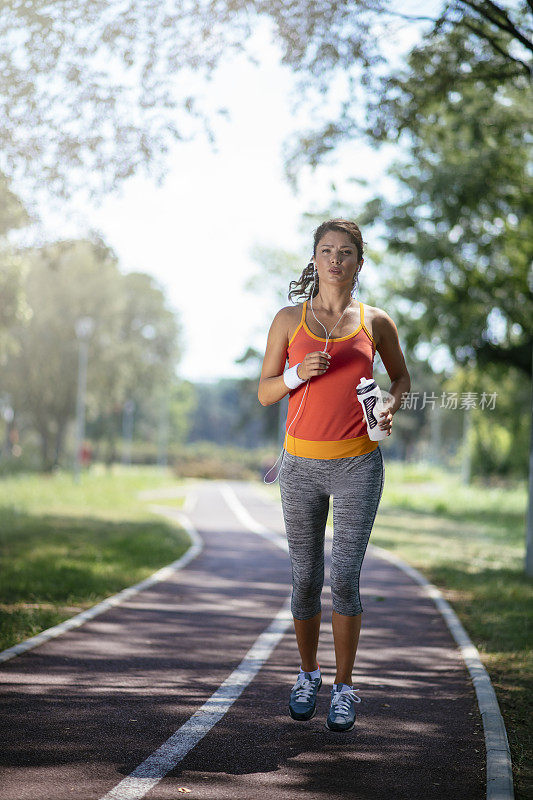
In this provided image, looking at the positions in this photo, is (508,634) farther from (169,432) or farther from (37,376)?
(169,432)

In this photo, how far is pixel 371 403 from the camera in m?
4.11

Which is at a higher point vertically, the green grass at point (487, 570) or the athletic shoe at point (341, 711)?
the athletic shoe at point (341, 711)

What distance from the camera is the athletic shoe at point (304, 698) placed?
14.8 ft

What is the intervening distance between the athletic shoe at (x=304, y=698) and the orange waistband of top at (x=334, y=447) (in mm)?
1157

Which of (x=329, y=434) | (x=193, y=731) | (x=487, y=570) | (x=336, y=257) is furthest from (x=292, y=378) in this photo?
(x=487, y=570)

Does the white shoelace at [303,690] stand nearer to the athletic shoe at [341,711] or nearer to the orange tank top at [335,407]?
the athletic shoe at [341,711]

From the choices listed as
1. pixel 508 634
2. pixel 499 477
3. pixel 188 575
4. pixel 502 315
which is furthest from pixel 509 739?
pixel 499 477

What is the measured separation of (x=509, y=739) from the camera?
451 centimetres

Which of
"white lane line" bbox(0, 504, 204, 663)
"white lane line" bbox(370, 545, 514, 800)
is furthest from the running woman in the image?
"white lane line" bbox(0, 504, 204, 663)

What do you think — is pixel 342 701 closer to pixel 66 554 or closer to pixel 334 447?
pixel 334 447

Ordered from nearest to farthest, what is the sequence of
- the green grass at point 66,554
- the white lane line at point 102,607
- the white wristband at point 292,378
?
the white wristband at point 292,378 → the white lane line at point 102,607 → the green grass at point 66,554

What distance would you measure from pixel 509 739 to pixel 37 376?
140ft

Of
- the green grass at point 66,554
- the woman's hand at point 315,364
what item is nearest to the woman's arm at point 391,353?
the woman's hand at point 315,364

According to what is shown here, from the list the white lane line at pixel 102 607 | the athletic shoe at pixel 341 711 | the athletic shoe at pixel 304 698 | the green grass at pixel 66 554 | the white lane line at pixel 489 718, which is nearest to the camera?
the white lane line at pixel 489 718
